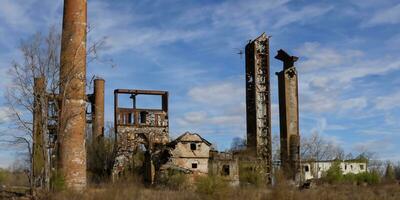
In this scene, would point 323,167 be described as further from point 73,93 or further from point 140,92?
point 73,93

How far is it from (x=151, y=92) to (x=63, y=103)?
22450 millimetres

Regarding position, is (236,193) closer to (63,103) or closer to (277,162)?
(63,103)

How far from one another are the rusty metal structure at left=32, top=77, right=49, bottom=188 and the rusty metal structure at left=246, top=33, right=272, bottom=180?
1964cm

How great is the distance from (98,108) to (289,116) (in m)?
16.6

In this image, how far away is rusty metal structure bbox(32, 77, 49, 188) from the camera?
848 inches

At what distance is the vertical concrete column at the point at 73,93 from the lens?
71.0 ft

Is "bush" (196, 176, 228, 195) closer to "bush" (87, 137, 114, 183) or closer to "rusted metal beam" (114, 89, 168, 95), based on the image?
"bush" (87, 137, 114, 183)

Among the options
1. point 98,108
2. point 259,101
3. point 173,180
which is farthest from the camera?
point 98,108

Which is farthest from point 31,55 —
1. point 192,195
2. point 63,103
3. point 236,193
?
point 236,193

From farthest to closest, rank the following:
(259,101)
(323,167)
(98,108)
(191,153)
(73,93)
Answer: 1. (323,167)
2. (98,108)
3. (259,101)
4. (191,153)
5. (73,93)

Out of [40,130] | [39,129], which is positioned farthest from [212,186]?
[39,129]

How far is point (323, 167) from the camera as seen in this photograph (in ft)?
160

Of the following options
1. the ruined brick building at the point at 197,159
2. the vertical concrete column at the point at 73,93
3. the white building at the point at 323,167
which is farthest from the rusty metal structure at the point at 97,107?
the vertical concrete column at the point at 73,93

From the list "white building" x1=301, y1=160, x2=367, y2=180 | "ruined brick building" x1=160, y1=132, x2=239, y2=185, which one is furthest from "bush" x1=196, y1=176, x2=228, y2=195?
"white building" x1=301, y1=160, x2=367, y2=180
